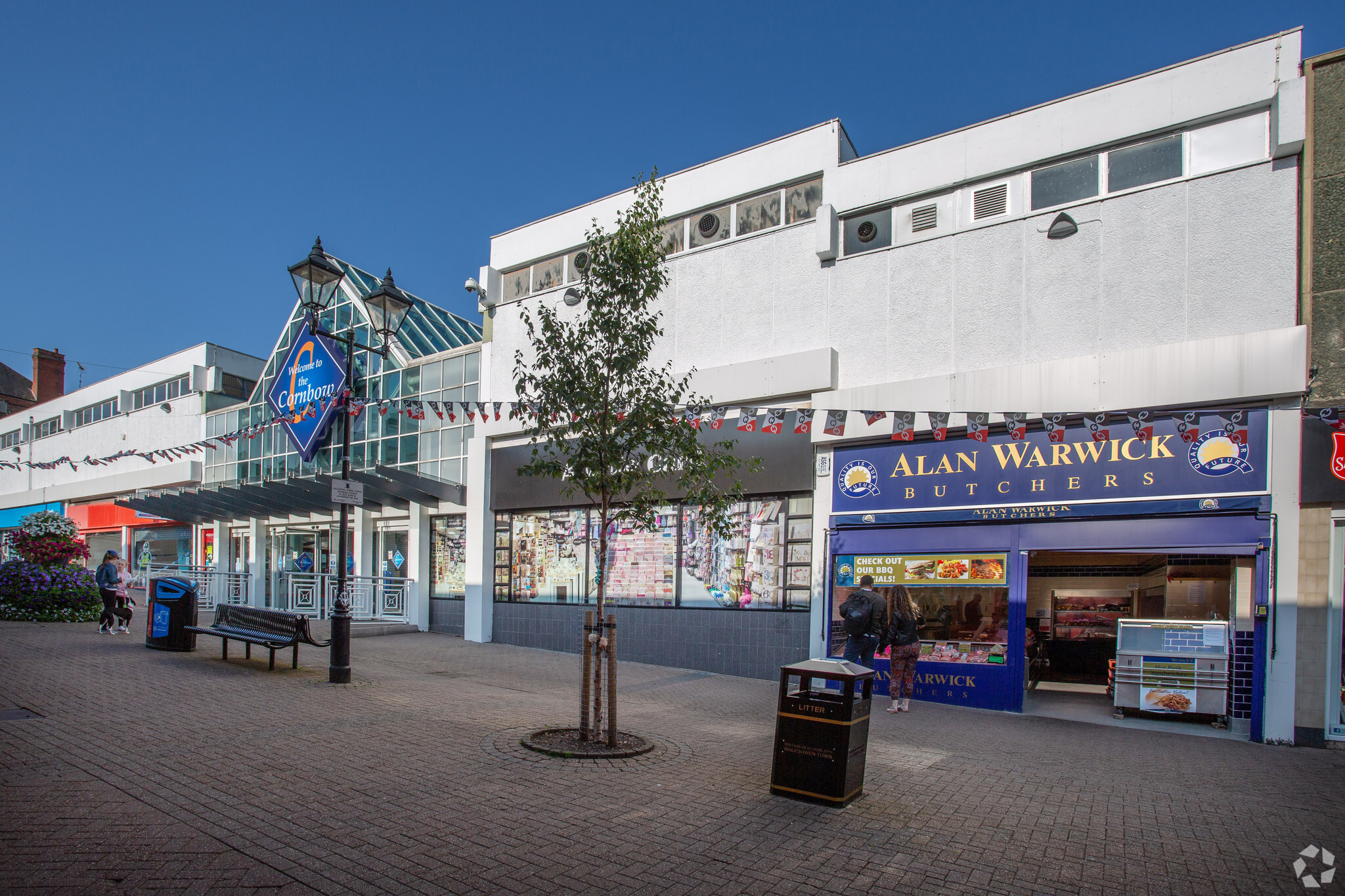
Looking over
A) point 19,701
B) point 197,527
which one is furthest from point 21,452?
point 19,701

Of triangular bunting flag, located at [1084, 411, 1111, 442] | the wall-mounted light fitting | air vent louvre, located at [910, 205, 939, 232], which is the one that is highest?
air vent louvre, located at [910, 205, 939, 232]

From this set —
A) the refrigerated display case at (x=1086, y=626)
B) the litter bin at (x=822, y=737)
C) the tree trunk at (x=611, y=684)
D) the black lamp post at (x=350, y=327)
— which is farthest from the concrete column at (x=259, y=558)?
the litter bin at (x=822, y=737)

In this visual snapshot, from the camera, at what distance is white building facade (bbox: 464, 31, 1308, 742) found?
945cm

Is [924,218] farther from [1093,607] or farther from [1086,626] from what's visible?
[1086,626]

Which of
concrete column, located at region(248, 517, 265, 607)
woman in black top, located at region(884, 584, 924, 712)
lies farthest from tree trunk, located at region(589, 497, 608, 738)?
concrete column, located at region(248, 517, 265, 607)

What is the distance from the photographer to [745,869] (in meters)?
4.69

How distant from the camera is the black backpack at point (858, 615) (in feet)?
33.7

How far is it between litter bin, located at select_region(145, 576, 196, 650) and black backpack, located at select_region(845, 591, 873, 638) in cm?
986

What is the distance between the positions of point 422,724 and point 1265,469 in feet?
31.8

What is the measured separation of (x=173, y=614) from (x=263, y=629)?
1846 millimetres

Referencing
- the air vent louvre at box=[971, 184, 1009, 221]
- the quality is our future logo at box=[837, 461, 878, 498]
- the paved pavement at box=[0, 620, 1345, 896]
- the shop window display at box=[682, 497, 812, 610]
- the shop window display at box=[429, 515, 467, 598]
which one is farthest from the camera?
the shop window display at box=[429, 515, 467, 598]

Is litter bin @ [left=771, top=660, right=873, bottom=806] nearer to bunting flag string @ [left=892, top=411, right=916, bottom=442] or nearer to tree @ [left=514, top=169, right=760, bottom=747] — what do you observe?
tree @ [left=514, top=169, right=760, bottom=747]

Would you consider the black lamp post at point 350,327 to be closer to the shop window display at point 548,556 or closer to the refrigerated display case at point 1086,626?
the shop window display at point 548,556

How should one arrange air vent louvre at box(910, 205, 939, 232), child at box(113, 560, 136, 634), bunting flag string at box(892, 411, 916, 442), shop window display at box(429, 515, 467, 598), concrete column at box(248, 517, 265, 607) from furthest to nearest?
concrete column at box(248, 517, 265, 607)
shop window display at box(429, 515, 467, 598)
child at box(113, 560, 136, 634)
air vent louvre at box(910, 205, 939, 232)
bunting flag string at box(892, 411, 916, 442)
